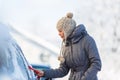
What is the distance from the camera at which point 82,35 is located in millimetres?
7863

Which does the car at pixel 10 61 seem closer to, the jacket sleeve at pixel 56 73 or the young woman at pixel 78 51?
the young woman at pixel 78 51

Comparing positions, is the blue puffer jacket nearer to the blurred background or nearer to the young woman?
the young woman

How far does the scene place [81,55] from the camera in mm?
7824

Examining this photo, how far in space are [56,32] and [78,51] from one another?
38484mm

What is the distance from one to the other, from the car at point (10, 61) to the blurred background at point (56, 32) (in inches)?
1022

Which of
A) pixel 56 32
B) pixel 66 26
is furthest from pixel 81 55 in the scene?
pixel 56 32

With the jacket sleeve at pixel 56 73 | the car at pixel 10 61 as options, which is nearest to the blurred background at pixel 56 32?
the jacket sleeve at pixel 56 73

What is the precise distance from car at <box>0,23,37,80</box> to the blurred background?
26.0m

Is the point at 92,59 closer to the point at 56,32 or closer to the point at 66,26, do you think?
the point at 66,26

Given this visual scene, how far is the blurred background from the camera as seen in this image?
37500 millimetres

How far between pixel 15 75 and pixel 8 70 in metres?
0.08

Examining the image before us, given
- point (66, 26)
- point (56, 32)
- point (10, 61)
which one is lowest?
point (56, 32)

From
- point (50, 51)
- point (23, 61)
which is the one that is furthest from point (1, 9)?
point (50, 51)

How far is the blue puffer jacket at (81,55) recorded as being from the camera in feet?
25.3
